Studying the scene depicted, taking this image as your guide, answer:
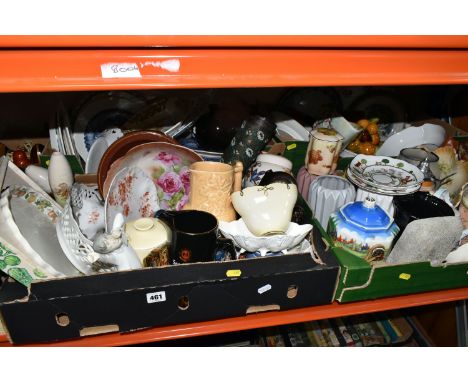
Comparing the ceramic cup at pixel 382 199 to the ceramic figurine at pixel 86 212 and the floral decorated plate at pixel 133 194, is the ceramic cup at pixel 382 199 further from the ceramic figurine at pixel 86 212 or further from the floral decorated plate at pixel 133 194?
the ceramic figurine at pixel 86 212

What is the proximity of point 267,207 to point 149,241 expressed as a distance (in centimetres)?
24

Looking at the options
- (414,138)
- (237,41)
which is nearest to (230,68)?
(237,41)

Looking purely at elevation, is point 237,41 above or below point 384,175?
above

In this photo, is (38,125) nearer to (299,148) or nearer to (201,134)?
(201,134)

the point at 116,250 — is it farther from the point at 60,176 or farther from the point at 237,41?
the point at 237,41

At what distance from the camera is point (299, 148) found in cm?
112

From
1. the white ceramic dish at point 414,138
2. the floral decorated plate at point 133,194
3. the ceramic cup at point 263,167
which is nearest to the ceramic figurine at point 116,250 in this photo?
the floral decorated plate at point 133,194

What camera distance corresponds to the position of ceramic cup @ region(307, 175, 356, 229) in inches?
38.0

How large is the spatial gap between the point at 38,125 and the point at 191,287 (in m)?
0.88

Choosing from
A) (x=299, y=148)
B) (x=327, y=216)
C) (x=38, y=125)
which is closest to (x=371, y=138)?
(x=299, y=148)

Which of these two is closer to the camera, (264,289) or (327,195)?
(264,289)

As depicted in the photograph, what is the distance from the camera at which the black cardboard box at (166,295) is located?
71 centimetres

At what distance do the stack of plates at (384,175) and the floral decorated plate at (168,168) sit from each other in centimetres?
39

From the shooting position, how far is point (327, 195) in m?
0.97
